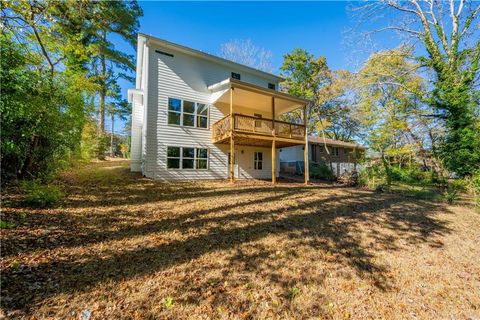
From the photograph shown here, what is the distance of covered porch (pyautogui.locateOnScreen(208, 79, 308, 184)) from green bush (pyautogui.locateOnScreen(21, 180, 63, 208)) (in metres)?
6.69

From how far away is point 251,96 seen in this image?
1274 cm

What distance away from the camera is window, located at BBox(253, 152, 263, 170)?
1499 cm

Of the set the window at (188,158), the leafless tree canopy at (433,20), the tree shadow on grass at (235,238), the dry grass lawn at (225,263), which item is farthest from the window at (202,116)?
the leafless tree canopy at (433,20)

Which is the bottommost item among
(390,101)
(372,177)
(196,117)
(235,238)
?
(235,238)

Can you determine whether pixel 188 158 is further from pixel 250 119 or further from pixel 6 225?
pixel 6 225

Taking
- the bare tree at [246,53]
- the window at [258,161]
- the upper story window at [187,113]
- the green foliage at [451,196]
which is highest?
the bare tree at [246,53]

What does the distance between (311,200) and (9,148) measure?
910cm

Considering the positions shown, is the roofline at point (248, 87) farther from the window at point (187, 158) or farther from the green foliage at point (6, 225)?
the green foliage at point (6, 225)

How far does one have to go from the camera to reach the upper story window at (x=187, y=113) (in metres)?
11.9

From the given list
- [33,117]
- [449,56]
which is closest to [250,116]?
[33,117]

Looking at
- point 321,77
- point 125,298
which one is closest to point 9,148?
point 125,298

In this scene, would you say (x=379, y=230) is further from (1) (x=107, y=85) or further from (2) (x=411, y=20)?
(1) (x=107, y=85)

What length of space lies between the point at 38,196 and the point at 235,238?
4.96 m

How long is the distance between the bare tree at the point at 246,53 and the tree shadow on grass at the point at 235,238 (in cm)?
1937
